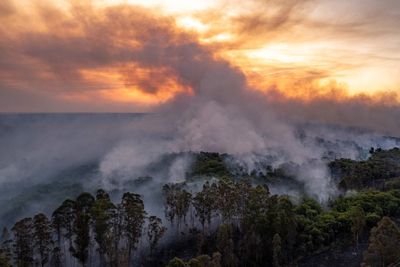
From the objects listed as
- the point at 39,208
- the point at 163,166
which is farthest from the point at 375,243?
the point at 163,166

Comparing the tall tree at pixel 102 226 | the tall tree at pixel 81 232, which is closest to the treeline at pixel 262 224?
the tall tree at pixel 102 226

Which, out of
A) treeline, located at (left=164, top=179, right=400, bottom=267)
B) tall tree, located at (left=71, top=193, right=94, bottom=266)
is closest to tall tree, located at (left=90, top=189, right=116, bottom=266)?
tall tree, located at (left=71, top=193, right=94, bottom=266)

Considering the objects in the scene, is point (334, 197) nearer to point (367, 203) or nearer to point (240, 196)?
point (367, 203)

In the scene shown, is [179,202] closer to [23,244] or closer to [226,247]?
[226,247]

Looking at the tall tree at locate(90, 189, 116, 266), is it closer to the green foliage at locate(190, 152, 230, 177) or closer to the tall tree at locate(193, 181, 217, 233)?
the tall tree at locate(193, 181, 217, 233)

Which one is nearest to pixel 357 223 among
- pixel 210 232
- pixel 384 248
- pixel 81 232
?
pixel 384 248
